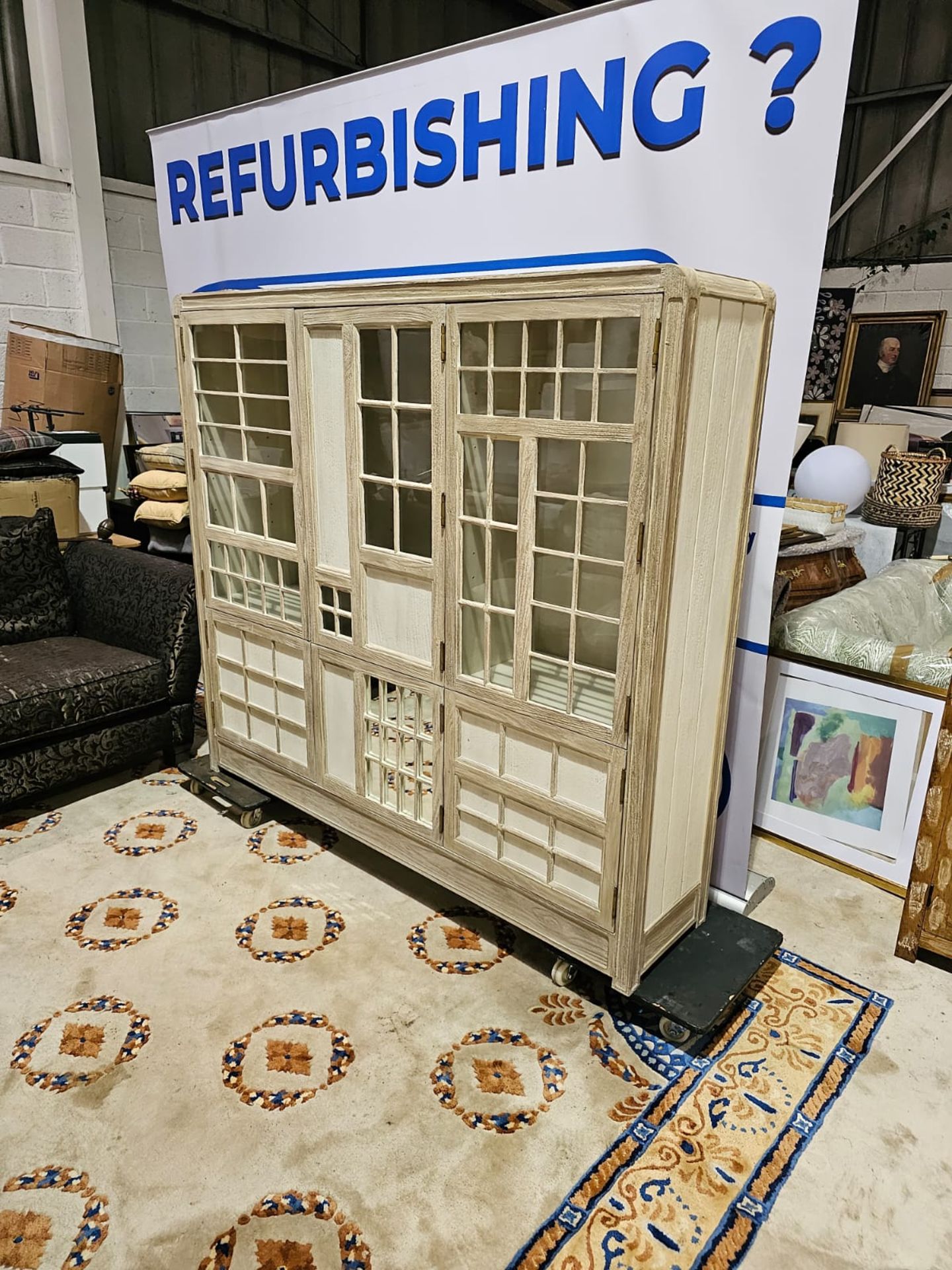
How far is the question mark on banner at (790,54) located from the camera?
1.77 m

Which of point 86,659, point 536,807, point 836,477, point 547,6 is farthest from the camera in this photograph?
point 547,6

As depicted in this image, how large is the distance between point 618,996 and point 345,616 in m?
1.24

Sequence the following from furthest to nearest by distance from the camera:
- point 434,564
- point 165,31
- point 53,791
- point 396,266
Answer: point 165,31, point 53,791, point 396,266, point 434,564

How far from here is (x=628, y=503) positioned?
1.71 m

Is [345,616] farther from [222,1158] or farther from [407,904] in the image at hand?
[222,1158]

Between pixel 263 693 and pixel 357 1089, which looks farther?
pixel 263 693

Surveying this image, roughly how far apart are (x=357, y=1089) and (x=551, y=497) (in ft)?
4.44

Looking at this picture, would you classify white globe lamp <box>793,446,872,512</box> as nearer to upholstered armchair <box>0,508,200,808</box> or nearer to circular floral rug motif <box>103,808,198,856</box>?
upholstered armchair <box>0,508,200,808</box>

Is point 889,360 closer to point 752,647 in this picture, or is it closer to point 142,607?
point 752,647

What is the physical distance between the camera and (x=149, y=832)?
2.82 meters

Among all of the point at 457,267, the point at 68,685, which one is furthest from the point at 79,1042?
the point at 457,267

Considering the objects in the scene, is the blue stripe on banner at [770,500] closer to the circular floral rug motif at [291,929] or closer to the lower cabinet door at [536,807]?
the lower cabinet door at [536,807]

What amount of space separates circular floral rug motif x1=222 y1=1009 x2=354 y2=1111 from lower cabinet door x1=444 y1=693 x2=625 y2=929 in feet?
1.79

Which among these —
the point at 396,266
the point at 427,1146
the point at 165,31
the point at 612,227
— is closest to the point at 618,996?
the point at 427,1146
